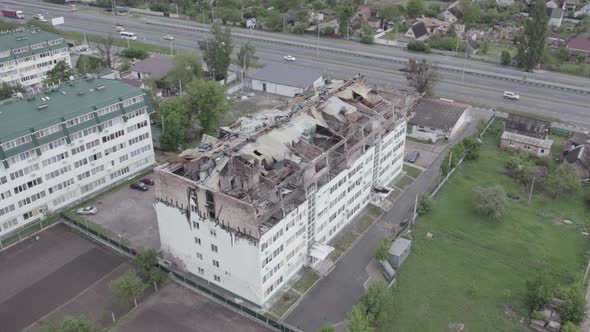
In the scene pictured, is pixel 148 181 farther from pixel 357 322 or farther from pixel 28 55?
pixel 28 55

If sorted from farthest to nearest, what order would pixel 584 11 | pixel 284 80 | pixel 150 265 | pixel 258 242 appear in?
pixel 584 11, pixel 284 80, pixel 150 265, pixel 258 242

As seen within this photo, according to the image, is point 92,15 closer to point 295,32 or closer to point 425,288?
point 295,32

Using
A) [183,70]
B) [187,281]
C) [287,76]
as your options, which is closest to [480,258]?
[187,281]

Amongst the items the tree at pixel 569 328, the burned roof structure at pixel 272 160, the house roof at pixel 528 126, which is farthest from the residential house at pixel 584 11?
the tree at pixel 569 328

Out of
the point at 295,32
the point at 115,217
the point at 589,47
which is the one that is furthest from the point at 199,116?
the point at 589,47

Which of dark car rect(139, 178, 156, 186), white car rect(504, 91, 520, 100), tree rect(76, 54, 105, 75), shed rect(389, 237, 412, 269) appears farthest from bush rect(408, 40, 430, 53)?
dark car rect(139, 178, 156, 186)

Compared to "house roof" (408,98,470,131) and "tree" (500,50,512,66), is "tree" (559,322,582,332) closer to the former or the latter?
"house roof" (408,98,470,131)
